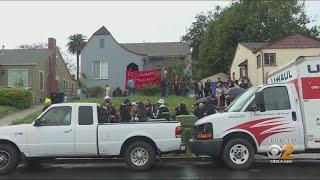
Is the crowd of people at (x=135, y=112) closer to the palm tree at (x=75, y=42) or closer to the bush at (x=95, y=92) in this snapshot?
the bush at (x=95, y=92)

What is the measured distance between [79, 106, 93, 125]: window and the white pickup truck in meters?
0.08

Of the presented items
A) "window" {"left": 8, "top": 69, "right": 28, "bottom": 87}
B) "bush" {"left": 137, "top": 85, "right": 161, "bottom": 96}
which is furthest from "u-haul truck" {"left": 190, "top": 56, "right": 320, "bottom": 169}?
"window" {"left": 8, "top": 69, "right": 28, "bottom": 87}

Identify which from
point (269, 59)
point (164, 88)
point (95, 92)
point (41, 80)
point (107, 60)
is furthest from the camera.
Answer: point (107, 60)

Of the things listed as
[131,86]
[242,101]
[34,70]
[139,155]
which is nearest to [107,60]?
[34,70]

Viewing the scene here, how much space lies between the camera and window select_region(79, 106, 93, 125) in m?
14.0

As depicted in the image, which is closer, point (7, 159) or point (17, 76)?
point (7, 159)

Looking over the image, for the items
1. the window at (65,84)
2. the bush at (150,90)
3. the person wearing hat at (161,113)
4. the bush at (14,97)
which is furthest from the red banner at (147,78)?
the window at (65,84)

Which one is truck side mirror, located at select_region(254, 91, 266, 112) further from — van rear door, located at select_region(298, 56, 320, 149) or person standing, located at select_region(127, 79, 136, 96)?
person standing, located at select_region(127, 79, 136, 96)

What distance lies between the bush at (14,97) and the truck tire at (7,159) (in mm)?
19090

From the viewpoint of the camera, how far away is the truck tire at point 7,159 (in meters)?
13.7

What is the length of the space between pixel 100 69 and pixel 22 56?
23.9 feet

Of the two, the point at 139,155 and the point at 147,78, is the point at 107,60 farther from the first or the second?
the point at 139,155

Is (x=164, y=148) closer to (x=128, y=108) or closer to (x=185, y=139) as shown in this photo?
(x=185, y=139)

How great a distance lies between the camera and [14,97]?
3262 centimetres
